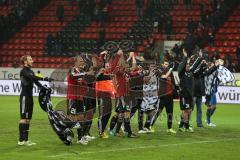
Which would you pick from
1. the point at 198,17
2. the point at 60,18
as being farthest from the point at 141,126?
the point at 60,18

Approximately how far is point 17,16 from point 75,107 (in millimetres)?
29557

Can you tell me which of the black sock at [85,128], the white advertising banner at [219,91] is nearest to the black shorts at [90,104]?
the black sock at [85,128]

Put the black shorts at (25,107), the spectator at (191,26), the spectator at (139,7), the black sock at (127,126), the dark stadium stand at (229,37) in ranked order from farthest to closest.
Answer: the spectator at (139,7), the spectator at (191,26), the dark stadium stand at (229,37), the black sock at (127,126), the black shorts at (25,107)

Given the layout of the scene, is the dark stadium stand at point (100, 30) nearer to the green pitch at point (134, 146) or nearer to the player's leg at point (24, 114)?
the green pitch at point (134, 146)

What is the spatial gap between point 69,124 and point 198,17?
2602cm

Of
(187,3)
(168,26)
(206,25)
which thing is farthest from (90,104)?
(187,3)

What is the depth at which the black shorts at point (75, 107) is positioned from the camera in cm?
1560

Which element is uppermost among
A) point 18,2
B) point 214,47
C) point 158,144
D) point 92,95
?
point 18,2

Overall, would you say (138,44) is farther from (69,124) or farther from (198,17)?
(69,124)

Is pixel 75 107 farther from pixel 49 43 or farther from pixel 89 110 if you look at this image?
pixel 49 43

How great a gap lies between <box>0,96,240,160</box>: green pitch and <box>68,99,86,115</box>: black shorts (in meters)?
0.77

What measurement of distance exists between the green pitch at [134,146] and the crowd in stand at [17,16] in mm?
23507

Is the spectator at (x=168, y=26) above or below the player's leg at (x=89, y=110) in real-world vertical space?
above

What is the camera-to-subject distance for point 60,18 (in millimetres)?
43781
